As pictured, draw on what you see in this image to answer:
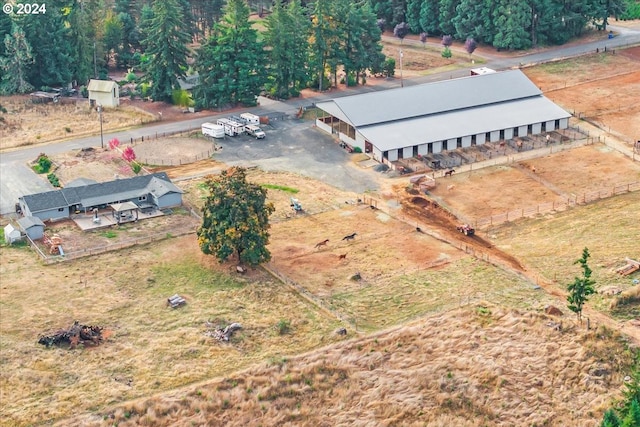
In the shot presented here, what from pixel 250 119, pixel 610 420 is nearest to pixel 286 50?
pixel 250 119

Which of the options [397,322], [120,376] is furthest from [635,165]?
[120,376]

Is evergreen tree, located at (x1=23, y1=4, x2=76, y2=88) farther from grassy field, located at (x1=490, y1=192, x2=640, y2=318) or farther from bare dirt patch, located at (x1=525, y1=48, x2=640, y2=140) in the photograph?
grassy field, located at (x1=490, y1=192, x2=640, y2=318)

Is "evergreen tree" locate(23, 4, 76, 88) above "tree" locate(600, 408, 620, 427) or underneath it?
above

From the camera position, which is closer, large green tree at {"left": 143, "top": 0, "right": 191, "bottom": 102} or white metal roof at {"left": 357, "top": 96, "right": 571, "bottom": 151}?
white metal roof at {"left": 357, "top": 96, "right": 571, "bottom": 151}

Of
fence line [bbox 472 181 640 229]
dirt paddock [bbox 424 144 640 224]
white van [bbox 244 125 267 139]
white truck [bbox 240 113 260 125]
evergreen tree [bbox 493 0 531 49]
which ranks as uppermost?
evergreen tree [bbox 493 0 531 49]

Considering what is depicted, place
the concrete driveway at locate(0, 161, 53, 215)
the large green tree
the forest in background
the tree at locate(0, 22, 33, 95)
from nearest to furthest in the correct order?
the concrete driveway at locate(0, 161, 53, 215)
the forest in background
the large green tree
the tree at locate(0, 22, 33, 95)

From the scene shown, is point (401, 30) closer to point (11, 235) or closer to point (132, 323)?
point (11, 235)

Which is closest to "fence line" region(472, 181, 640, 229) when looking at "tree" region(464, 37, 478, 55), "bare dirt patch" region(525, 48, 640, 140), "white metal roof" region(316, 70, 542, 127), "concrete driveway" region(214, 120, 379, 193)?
"concrete driveway" region(214, 120, 379, 193)

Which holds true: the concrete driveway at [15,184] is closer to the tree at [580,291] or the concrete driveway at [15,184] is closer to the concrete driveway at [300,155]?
the concrete driveway at [300,155]
